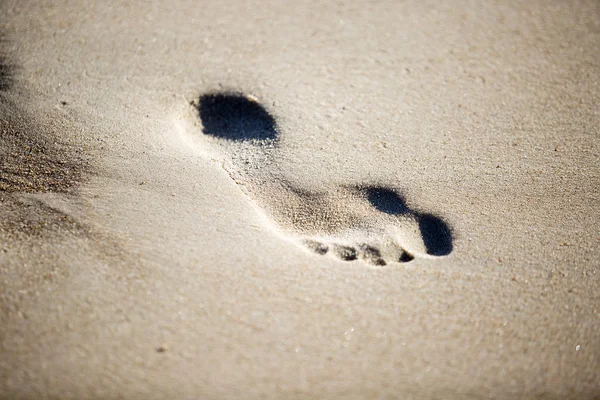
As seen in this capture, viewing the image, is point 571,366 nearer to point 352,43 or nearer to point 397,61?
point 397,61

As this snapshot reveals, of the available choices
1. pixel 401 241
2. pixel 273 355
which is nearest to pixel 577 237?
pixel 401 241

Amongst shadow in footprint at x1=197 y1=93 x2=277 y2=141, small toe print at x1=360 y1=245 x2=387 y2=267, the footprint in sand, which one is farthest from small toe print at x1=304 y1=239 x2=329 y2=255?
shadow in footprint at x1=197 y1=93 x2=277 y2=141

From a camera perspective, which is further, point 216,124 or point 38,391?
point 216,124

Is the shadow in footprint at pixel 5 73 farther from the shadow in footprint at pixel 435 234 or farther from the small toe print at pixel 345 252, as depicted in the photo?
the shadow in footprint at pixel 435 234

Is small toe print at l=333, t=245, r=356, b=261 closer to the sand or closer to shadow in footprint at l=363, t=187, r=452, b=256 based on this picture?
the sand

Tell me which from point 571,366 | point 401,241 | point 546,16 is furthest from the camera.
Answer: point 546,16

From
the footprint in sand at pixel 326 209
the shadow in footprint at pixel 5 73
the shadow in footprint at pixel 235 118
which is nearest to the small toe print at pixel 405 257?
the footprint in sand at pixel 326 209

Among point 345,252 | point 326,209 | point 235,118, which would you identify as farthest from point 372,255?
point 235,118

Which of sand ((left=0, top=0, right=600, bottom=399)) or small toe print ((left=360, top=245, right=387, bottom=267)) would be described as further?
small toe print ((left=360, top=245, right=387, bottom=267))
